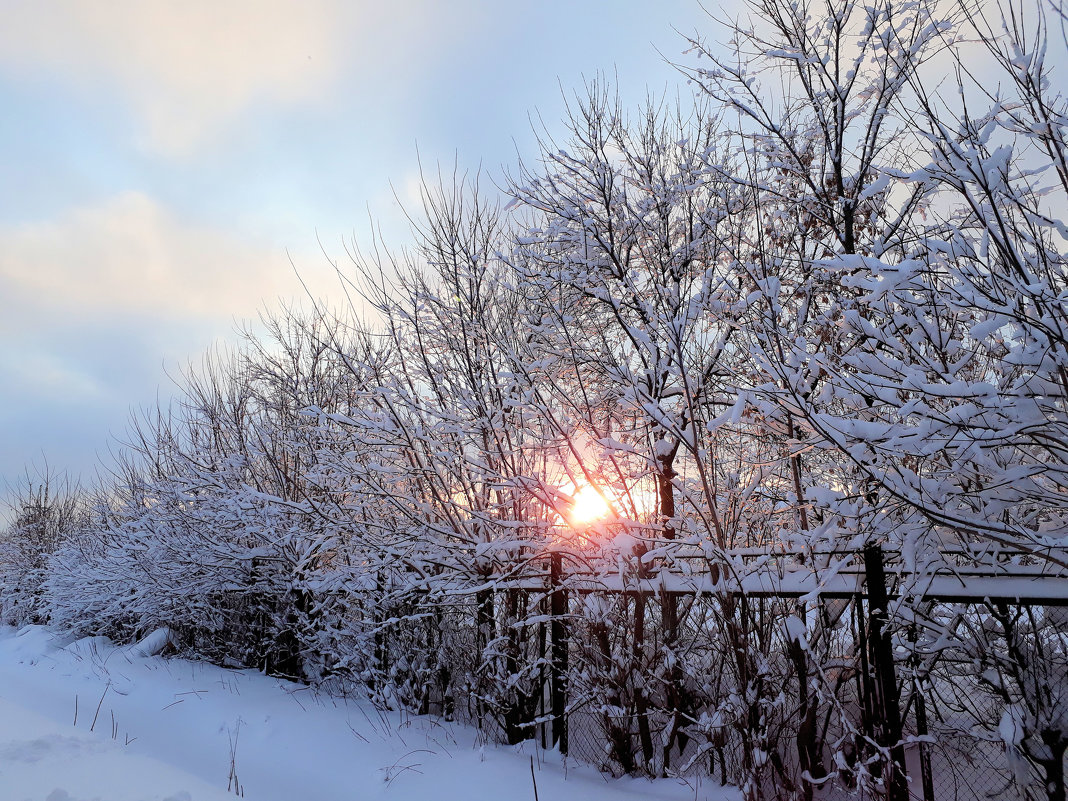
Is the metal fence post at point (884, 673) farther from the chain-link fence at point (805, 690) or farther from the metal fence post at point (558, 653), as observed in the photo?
the metal fence post at point (558, 653)

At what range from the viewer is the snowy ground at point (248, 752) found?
4211 mm

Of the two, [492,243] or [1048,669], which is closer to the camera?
[1048,669]

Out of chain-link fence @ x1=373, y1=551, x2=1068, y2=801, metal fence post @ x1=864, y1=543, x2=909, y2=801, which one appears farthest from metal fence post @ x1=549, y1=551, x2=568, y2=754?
metal fence post @ x1=864, y1=543, x2=909, y2=801

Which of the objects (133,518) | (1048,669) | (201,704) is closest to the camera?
(1048,669)

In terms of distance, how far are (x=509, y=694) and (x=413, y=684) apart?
1.60 m

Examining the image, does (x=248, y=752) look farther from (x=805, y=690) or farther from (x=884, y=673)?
(x=884, y=673)

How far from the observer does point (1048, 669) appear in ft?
10.0

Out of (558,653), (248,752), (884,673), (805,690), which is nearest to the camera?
(884,673)

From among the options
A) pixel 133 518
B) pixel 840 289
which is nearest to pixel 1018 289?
pixel 840 289

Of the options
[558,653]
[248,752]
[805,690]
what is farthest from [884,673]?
[248,752]

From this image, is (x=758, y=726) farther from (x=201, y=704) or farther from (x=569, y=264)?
(x=201, y=704)

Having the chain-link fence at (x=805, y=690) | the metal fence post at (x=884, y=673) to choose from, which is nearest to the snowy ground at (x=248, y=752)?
the chain-link fence at (x=805, y=690)

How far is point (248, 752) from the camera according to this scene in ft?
19.3

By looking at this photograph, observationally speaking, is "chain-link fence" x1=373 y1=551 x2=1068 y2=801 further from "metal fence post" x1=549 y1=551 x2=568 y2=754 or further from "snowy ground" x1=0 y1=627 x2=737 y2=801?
"snowy ground" x1=0 y1=627 x2=737 y2=801
